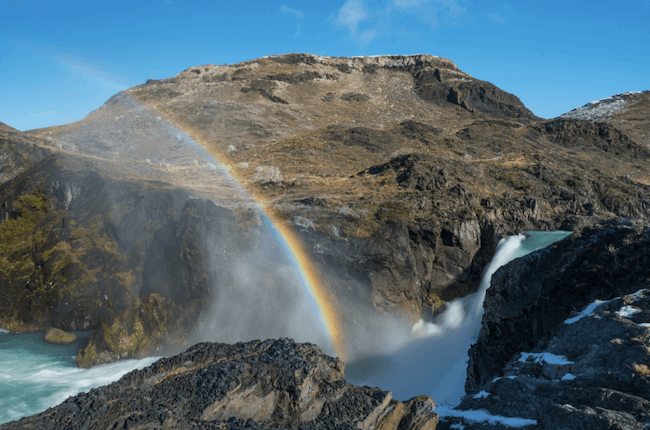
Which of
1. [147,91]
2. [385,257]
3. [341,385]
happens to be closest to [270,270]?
[385,257]

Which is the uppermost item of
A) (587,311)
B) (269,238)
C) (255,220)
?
(255,220)

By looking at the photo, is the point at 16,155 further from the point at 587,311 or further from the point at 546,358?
the point at 587,311

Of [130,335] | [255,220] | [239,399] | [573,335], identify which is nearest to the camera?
[239,399]

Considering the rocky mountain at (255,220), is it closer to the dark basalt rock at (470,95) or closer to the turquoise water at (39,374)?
the turquoise water at (39,374)

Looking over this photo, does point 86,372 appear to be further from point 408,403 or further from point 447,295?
point 447,295

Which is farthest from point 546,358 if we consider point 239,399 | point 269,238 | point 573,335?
point 269,238

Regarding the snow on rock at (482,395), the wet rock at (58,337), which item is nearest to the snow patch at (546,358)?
the snow on rock at (482,395)

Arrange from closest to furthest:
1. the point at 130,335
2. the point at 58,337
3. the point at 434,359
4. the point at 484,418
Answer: the point at 484,418 → the point at 130,335 → the point at 434,359 → the point at 58,337
